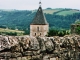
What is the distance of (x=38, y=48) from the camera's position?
7324mm

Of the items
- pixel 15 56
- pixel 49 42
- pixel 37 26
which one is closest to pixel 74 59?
pixel 49 42

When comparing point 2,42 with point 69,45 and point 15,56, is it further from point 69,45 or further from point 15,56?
point 69,45

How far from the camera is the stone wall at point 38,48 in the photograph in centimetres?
683

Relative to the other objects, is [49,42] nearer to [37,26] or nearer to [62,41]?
[62,41]

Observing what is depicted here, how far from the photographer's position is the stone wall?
6.83m

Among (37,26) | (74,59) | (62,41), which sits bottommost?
(37,26)

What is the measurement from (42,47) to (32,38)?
34cm

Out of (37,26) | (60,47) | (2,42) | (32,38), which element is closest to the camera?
(2,42)

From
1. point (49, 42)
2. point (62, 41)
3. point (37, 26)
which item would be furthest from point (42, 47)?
point (37, 26)

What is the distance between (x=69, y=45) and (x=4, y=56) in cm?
201

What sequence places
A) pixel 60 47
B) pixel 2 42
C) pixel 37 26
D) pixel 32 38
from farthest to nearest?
pixel 37 26
pixel 60 47
pixel 32 38
pixel 2 42

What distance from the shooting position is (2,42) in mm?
6695

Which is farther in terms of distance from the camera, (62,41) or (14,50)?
(62,41)

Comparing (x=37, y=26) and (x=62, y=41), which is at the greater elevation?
(x=62, y=41)
